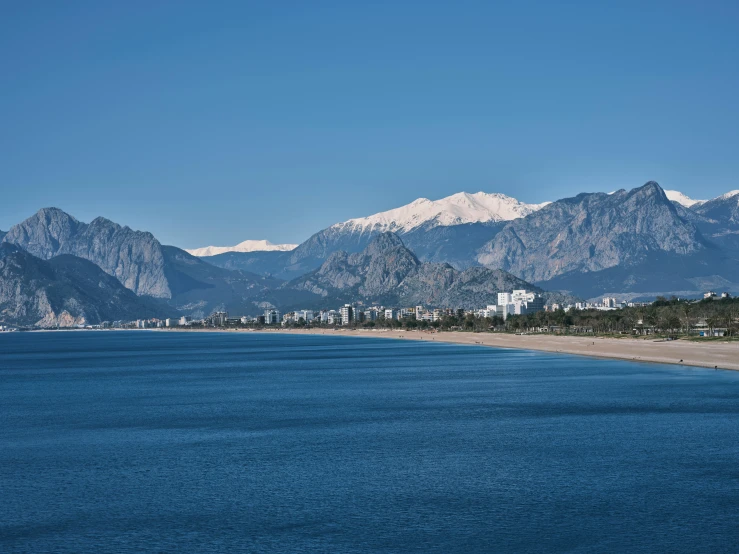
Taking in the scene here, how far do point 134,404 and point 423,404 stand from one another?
27.8 m

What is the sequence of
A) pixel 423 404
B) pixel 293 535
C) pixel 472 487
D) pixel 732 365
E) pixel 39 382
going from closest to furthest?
pixel 293 535
pixel 472 487
pixel 423 404
pixel 732 365
pixel 39 382

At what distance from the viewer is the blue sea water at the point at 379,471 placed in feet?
116

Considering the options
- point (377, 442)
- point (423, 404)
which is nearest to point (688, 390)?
point (423, 404)

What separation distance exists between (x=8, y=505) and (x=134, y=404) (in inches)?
1749

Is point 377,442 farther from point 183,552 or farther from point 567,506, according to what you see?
point 183,552

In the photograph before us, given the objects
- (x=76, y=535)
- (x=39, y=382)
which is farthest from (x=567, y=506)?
(x=39, y=382)

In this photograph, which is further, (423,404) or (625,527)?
(423,404)

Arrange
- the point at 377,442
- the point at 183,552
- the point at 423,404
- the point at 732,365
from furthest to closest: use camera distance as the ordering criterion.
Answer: the point at 732,365 < the point at 423,404 < the point at 377,442 < the point at 183,552

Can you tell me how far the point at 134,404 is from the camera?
85.4m

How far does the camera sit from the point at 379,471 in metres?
47.8

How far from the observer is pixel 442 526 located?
36.5 m

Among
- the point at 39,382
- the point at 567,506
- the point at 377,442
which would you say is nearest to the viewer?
the point at 567,506

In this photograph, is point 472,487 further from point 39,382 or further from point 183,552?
point 39,382

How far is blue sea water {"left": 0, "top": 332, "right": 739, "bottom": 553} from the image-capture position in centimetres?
3538
